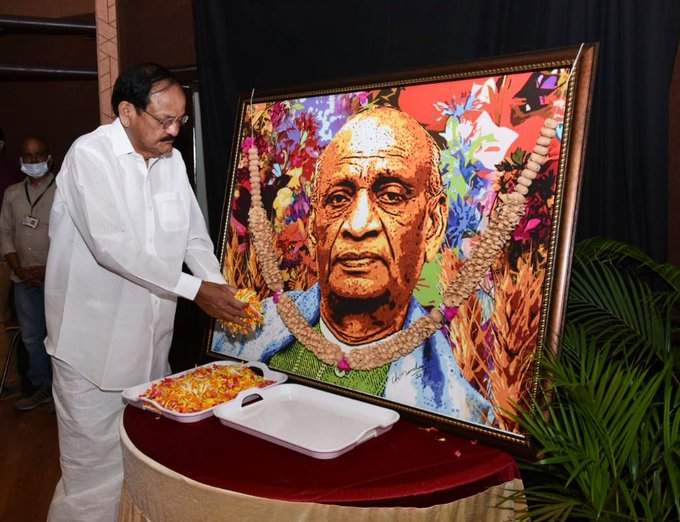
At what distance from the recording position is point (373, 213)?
1.83 m

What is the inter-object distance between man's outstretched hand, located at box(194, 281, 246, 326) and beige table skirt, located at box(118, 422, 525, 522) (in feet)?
1.74

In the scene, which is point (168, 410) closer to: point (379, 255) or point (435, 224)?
point (379, 255)

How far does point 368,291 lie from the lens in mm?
1845

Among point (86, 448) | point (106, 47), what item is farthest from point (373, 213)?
point (106, 47)

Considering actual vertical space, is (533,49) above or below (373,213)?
above

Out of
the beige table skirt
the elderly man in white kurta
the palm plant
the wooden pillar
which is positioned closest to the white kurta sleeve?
the elderly man in white kurta

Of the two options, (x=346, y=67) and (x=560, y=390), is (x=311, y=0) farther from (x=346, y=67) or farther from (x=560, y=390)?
(x=560, y=390)

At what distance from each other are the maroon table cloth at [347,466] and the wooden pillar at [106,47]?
2.14 m

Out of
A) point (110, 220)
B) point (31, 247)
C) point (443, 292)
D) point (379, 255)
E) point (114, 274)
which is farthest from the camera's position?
point (31, 247)

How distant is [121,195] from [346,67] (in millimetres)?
1192

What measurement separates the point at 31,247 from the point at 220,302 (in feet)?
9.64

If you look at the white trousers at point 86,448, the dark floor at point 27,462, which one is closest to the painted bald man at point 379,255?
the white trousers at point 86,448

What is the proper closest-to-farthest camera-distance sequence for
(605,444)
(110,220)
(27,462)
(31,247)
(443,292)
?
1. (605,444)
2. (443,292)
3. (110,220)
4. (27,462)
5. (31,247)
